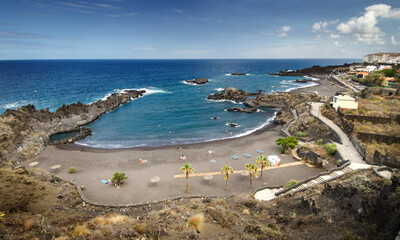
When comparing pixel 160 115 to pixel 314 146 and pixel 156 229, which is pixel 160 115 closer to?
pixel 314 146

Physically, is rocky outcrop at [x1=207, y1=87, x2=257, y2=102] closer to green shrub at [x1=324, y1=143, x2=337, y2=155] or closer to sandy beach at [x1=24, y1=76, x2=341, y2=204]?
sandy beach at [x1=24, y1=76, x2=341, y2=204]

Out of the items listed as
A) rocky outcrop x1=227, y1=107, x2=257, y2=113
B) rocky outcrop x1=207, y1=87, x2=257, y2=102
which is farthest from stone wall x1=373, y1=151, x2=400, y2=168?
rocky outcrop x1=207, y1=87, x2=257, y2=102

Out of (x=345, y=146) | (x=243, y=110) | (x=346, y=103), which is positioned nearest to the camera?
(x=345, y=146)

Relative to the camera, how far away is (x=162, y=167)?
32.8 metres

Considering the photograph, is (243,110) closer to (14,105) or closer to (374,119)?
(374,119)

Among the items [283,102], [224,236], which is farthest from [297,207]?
[283,102]

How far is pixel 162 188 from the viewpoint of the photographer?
27016mm

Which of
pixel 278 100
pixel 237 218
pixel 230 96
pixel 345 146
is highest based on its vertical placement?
pixel 230 96

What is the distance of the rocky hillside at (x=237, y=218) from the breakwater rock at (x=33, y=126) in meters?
17.9

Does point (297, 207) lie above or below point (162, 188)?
above

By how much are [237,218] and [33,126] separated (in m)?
47.1

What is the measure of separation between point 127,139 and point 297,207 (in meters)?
36.9

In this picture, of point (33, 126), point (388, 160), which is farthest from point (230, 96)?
point (388, 160)

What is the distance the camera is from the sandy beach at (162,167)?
26.4 meters
